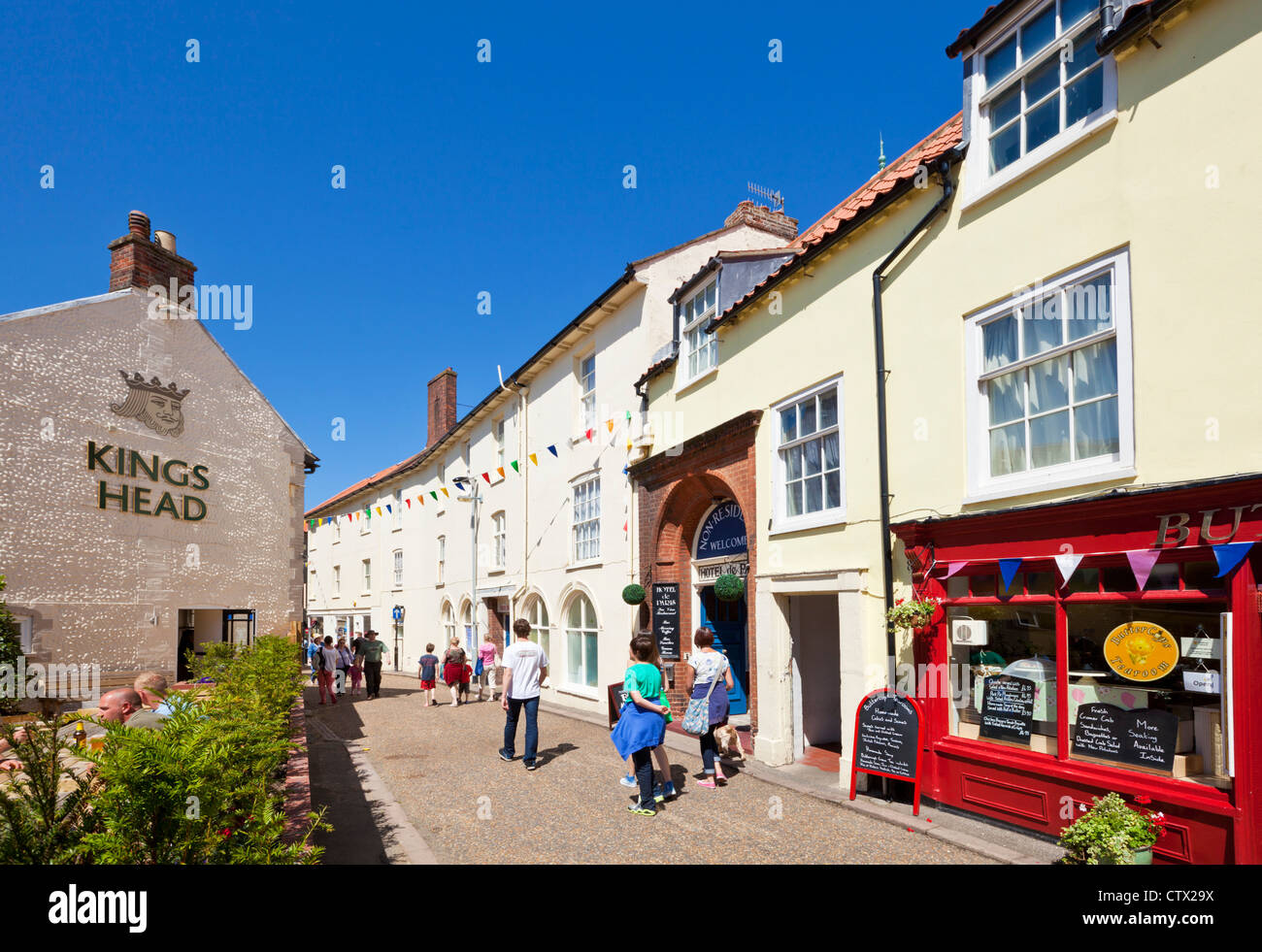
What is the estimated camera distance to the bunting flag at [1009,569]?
21.0ft

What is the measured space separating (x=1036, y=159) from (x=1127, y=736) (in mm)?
4703

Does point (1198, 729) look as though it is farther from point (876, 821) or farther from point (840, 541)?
point (840, 541)

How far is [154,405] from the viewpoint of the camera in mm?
14281

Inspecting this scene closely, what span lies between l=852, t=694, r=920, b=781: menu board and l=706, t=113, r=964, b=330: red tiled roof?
17.1 feet

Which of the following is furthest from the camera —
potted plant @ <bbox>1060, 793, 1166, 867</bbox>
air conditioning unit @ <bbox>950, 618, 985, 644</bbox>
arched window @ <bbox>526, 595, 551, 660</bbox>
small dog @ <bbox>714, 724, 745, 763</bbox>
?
arched window @ <bbox>526, 595, 551, 660</bbox>

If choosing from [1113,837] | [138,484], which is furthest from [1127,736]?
[138,484]

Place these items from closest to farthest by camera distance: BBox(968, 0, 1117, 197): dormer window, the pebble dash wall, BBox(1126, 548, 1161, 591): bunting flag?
BBox(1126, 548, 1161, 591): bunting flag < BBox(968, 0, 1117, 197): dormer window < the pebble dash wall

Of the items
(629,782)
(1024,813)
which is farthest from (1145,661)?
(629,782)

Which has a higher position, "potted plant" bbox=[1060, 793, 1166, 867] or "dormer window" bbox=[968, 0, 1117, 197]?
"dormer window" bbox=[968, 0, 1117, 197]

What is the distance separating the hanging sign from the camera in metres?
7.14

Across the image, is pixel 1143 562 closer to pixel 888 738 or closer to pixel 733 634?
pixel 888 738

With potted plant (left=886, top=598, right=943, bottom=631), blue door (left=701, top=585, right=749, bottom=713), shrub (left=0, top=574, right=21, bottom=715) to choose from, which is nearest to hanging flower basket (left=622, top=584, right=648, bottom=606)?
blue door (left=701, top=585, right=749, bottom=713)

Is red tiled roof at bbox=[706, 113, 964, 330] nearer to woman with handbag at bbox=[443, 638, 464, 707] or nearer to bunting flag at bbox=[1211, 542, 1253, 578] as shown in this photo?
bunting flag at bbox=[1211, 542, 1253, 578]
